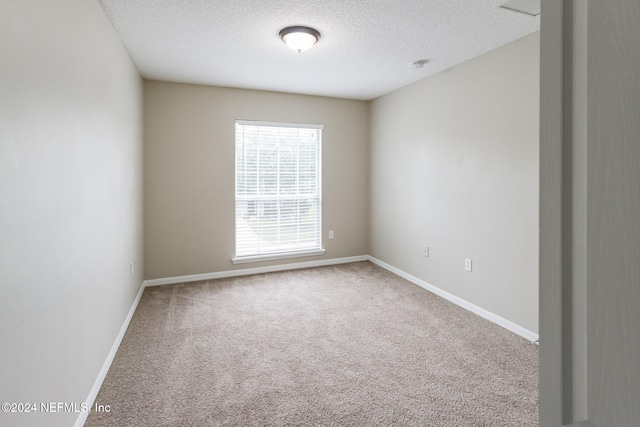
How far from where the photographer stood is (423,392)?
78.5 inches

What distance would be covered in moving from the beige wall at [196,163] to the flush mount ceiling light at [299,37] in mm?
1740

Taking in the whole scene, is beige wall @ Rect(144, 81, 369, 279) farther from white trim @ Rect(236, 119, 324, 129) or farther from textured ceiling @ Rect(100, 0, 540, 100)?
textured ceiling @ Rect(100, 0, 540, 100)

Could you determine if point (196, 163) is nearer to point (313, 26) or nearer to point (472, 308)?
point (313, 26)

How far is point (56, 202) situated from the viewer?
4.83 feet

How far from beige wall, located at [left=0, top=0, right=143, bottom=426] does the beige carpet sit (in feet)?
1.14

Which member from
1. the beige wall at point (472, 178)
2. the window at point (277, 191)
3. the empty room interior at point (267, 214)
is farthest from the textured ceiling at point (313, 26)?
the window at point (277, 191)

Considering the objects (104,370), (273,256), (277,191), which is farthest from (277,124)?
(104,370)

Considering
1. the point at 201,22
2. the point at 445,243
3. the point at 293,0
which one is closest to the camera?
the point at 293,0

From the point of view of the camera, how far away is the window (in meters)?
4.36

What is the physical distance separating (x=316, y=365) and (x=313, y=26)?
2.52m

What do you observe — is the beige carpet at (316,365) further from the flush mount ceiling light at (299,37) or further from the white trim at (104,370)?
the flush mount ceiling light at (299,37)
